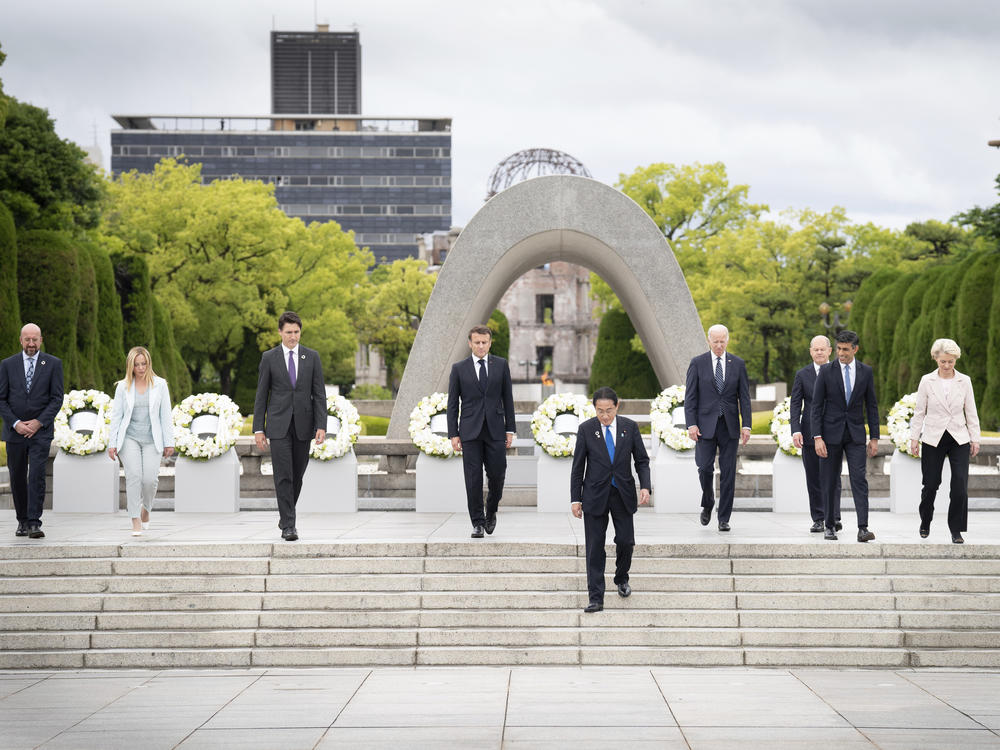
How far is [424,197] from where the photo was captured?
13462 cm

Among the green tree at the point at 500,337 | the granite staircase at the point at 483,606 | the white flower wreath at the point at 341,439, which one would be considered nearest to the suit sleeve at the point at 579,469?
the granite staircase at the point at 483,606

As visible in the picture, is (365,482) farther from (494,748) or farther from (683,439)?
(494,748)

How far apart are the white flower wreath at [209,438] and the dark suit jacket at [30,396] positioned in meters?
1.78

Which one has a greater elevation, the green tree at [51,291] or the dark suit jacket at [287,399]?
the green tree at [51,291]

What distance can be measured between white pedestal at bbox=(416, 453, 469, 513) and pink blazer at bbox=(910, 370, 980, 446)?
4.92 meters

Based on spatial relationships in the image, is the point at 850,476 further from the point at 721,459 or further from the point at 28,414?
the point at 28,414

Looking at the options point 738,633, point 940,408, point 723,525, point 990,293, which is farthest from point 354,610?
point 990,293

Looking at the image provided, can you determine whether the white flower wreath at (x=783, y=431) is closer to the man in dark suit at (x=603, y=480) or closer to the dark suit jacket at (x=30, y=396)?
the man in dark suit at (x=603, y=480)

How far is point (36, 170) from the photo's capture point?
99.4 ft

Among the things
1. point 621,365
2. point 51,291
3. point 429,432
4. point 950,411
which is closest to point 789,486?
point 950,411

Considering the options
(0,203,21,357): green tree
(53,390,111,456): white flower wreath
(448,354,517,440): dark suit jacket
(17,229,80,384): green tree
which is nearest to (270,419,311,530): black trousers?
(448,354,517,440): dark suit jacket

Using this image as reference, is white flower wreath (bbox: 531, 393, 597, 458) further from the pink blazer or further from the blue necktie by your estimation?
the blue necktie

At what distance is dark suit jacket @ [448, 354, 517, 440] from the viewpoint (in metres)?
9.55

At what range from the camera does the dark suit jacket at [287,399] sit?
9250mm
